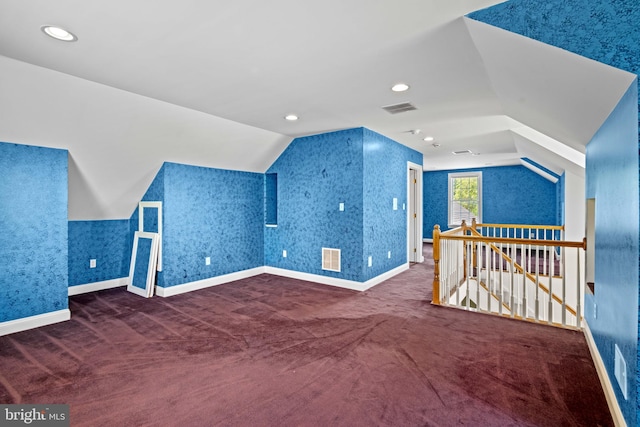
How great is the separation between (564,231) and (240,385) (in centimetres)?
617

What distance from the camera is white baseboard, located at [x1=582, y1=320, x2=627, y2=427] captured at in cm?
184

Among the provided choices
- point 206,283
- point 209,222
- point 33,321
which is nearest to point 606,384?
point 206,283

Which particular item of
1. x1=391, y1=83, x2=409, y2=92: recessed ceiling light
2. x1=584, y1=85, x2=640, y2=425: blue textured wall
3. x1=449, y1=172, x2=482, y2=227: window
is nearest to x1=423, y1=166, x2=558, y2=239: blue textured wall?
x1=449, y1=172, x2=482, y2=227: window

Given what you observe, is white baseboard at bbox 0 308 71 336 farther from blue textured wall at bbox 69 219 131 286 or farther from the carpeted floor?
blue textured wall at bbox 69 219 131 286

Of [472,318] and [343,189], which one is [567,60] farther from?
[343,189]

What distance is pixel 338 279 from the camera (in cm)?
507

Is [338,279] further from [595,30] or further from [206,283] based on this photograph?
[595,30]

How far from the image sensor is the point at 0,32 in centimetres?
216

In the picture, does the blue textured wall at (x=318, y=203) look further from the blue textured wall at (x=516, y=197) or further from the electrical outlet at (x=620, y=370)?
the blue textured wall at (x=516, y=197)

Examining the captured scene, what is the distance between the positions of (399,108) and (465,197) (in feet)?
22.1

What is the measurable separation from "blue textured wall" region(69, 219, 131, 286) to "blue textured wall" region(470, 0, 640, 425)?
5410 mm

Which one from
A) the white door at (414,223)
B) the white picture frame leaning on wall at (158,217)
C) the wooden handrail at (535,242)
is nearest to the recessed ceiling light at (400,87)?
the wooden handrail at (535,242)

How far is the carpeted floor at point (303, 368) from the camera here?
6.59ft

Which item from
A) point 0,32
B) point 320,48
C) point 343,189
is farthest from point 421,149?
point 0,32
